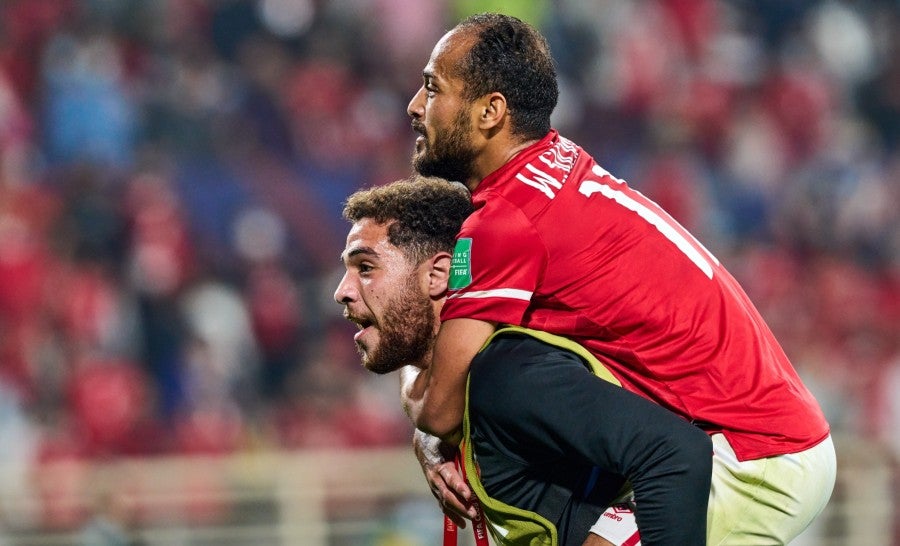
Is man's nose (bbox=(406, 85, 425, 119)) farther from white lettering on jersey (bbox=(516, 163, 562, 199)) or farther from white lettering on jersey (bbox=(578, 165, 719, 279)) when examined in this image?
white lettering on jersey (bbox=(578, 165, 719, 279))

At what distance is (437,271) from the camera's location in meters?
3.10

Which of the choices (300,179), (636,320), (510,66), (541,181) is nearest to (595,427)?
(636,320)

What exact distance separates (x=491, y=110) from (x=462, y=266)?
366mm

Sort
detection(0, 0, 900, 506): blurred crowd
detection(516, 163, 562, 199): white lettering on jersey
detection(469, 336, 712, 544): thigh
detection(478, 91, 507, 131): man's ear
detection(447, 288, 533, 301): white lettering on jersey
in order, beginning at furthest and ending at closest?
detection(0, 0, 900, 506): blurred crowd
detection(478, 91, 507, 131): man's ear
detection(516, 163, 562, 199): white lettering on jersey
detection(447, 288, 533, 301): white lettering on jersey
detection(469, 336, 712, 544): thigh

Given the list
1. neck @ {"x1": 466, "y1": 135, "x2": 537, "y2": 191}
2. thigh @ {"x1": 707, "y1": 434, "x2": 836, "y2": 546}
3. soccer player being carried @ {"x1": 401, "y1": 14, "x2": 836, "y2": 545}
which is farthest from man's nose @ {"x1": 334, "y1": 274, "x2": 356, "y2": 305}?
thigh @ {"x1": 707, "y1": 434, "x2": 836, "y2": 546}

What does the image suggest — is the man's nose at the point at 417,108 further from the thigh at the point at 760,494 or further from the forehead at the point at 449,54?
the thigh at the point at 760,494

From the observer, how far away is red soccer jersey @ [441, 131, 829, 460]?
2865mm

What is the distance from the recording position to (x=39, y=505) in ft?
22.7

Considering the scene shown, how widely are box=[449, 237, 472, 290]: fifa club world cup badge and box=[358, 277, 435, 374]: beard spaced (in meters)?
0.20

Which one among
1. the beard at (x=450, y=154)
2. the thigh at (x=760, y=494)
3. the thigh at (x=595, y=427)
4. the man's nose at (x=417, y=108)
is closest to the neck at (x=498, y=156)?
the beard at (x=450, y=154)

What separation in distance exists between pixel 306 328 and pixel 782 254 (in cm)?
323

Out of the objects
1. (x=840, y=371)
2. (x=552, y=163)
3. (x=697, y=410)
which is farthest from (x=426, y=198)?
(x=840, y=371)

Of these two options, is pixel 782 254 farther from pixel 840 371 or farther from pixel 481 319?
pixel 481 319

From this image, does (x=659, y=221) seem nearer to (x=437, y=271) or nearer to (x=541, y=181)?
(x=541, y=181)
